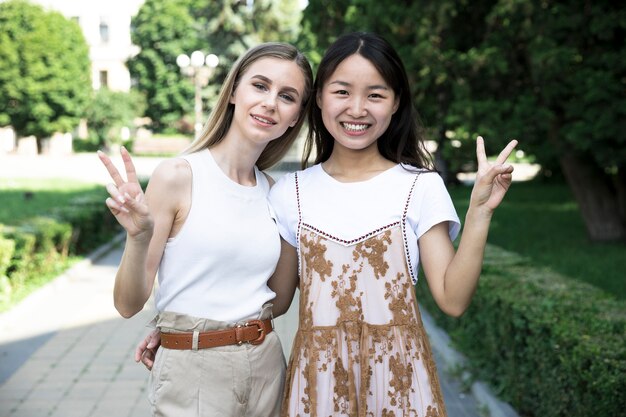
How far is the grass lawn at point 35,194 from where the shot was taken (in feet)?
59.5

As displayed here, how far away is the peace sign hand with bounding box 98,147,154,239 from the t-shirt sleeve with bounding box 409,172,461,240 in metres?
0.81

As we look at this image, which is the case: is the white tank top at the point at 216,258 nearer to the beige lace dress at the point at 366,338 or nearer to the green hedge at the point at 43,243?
the beige lace dress at the point at 366,338

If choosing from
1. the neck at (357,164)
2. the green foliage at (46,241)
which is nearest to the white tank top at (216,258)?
the neck at (357,164)

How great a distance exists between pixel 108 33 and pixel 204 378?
6188 centimetres

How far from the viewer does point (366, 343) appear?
252 cm

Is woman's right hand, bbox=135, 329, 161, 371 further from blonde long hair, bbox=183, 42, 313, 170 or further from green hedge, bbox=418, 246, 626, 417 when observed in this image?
green hedge, bbox=418, 246, 626, 417

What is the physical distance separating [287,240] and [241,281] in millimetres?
216

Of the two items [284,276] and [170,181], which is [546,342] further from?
[170,181]

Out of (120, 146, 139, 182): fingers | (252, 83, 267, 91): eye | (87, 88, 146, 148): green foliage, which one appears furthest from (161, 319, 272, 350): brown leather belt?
(87, 88, 146, 148): green foliage

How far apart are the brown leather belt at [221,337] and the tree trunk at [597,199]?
34.1 feet

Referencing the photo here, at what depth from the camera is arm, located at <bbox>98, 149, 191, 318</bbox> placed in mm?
2303

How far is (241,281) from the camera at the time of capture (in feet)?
8.51

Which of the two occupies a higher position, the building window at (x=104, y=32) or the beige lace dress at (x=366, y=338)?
the building window at (x=104, y=32)

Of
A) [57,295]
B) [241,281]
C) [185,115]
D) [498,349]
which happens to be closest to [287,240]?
[241,281]
